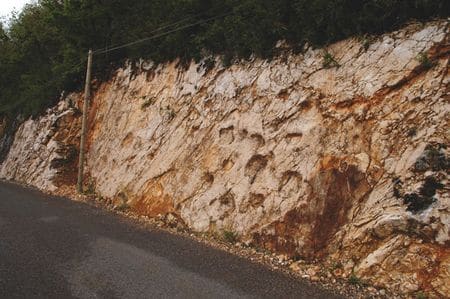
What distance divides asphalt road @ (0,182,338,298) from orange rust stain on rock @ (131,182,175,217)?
1181mm

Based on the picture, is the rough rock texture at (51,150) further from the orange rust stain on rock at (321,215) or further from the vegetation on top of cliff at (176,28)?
the orange rust stain on rock at (321,215)

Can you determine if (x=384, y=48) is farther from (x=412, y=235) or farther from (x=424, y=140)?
(x=412, y=235)

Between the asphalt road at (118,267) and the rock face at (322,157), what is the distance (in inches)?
51.0

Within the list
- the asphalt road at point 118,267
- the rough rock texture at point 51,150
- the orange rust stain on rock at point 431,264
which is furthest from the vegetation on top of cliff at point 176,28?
the asphalt road at point 118,267

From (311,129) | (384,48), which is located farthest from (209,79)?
(384,48)

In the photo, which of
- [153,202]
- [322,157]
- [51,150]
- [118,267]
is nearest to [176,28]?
[153,202]

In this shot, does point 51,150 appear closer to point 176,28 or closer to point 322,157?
Result: point 176,28

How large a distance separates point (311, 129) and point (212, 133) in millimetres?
3536

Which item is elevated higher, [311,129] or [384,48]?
[384,48]

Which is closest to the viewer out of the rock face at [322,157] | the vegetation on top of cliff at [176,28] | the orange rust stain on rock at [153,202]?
the rock face at [322,157]

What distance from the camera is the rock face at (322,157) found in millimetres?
6871

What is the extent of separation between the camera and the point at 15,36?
29.1 m

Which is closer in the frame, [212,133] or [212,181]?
[212,181]

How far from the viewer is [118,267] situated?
7.33m
